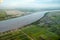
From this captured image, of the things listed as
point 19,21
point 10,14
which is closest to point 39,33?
point 19,21

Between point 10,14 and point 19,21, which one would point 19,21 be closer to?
point 19,21

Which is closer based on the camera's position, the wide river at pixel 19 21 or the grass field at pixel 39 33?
the wide river at pixel 19 21

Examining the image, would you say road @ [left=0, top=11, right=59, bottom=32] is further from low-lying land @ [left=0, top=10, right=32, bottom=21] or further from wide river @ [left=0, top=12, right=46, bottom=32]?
low-lying land @ [left=0, top=10, right=32, bottom=21]

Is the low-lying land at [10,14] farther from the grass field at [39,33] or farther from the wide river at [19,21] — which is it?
the grass field at [39,33]

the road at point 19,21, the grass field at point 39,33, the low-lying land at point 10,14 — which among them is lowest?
the grass field at point 39,33

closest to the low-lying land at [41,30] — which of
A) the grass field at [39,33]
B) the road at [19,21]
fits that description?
the grass field at [39,33]

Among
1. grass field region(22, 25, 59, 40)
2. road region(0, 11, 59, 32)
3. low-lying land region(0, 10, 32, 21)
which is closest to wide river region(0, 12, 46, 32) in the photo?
road region(0, 11, 59, 32)
